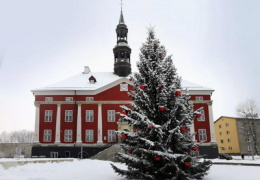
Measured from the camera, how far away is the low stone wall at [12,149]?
33.8 metres

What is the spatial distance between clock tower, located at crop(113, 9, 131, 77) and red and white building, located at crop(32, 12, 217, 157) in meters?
4.35

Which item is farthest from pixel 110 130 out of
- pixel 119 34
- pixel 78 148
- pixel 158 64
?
pixel 158 64

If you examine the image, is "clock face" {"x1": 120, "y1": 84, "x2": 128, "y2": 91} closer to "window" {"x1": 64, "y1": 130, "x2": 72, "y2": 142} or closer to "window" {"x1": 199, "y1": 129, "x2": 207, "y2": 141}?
"window" {"x1": 64, "y1": 130, "x2": 72, "y2": 142}

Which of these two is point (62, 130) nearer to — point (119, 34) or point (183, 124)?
point (119, 34)

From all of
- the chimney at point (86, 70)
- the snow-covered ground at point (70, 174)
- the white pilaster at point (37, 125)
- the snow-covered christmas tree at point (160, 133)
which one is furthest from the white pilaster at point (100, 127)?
the snow-covered christmas tree at point (160, 133)

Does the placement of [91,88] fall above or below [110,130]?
above

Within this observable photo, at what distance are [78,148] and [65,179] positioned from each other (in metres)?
25.8

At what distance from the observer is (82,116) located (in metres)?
36.3

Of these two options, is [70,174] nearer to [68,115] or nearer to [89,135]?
[89,135]

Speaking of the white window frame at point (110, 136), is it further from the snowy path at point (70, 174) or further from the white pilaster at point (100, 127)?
the snowy path at point (70, 174)

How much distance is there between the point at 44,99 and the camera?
36.4m

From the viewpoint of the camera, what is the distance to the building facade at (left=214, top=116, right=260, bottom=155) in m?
55.6

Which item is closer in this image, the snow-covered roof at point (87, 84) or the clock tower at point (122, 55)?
the snow-covered roof at point (87, 84)

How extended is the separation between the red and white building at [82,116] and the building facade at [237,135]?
71.4 ft
